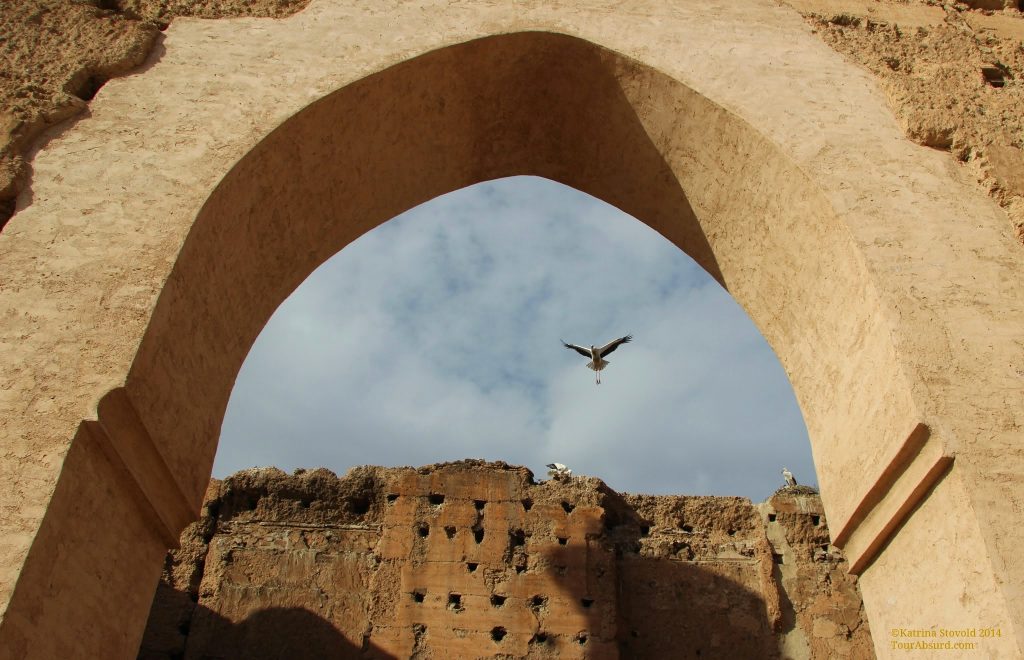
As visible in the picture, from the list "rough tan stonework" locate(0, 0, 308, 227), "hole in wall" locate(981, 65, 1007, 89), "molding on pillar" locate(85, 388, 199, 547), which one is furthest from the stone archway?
"hole in wall" locate(981, 65, 1007, 89)

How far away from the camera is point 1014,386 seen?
121 inches

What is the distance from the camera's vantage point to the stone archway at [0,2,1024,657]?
111 inches

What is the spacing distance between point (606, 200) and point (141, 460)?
9.02ft

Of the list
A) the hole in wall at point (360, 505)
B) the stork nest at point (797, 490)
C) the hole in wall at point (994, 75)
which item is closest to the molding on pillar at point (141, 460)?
the hole in wall at point (994, 75)

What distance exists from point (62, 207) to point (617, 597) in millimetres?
7875

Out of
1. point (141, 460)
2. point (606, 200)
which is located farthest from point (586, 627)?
point (141, 460)

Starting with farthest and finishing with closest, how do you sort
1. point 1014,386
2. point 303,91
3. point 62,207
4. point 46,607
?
point 303,91
point 62,207
point 1014,386
point 46,607

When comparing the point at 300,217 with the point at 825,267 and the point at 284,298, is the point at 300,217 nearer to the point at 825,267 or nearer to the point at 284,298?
the point at 284,298

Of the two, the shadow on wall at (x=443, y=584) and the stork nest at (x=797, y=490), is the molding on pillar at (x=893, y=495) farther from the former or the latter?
the stork nest at (x=797, y=490)

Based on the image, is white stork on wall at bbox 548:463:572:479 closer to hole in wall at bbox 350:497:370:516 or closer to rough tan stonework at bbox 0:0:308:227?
hole in wall at bbox 350:497:370:516

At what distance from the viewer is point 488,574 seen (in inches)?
387

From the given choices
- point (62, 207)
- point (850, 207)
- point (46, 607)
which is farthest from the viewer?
point (850, 207)

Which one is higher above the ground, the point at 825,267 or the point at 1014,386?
the point at 825,267

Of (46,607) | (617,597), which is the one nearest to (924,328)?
(46,607)
